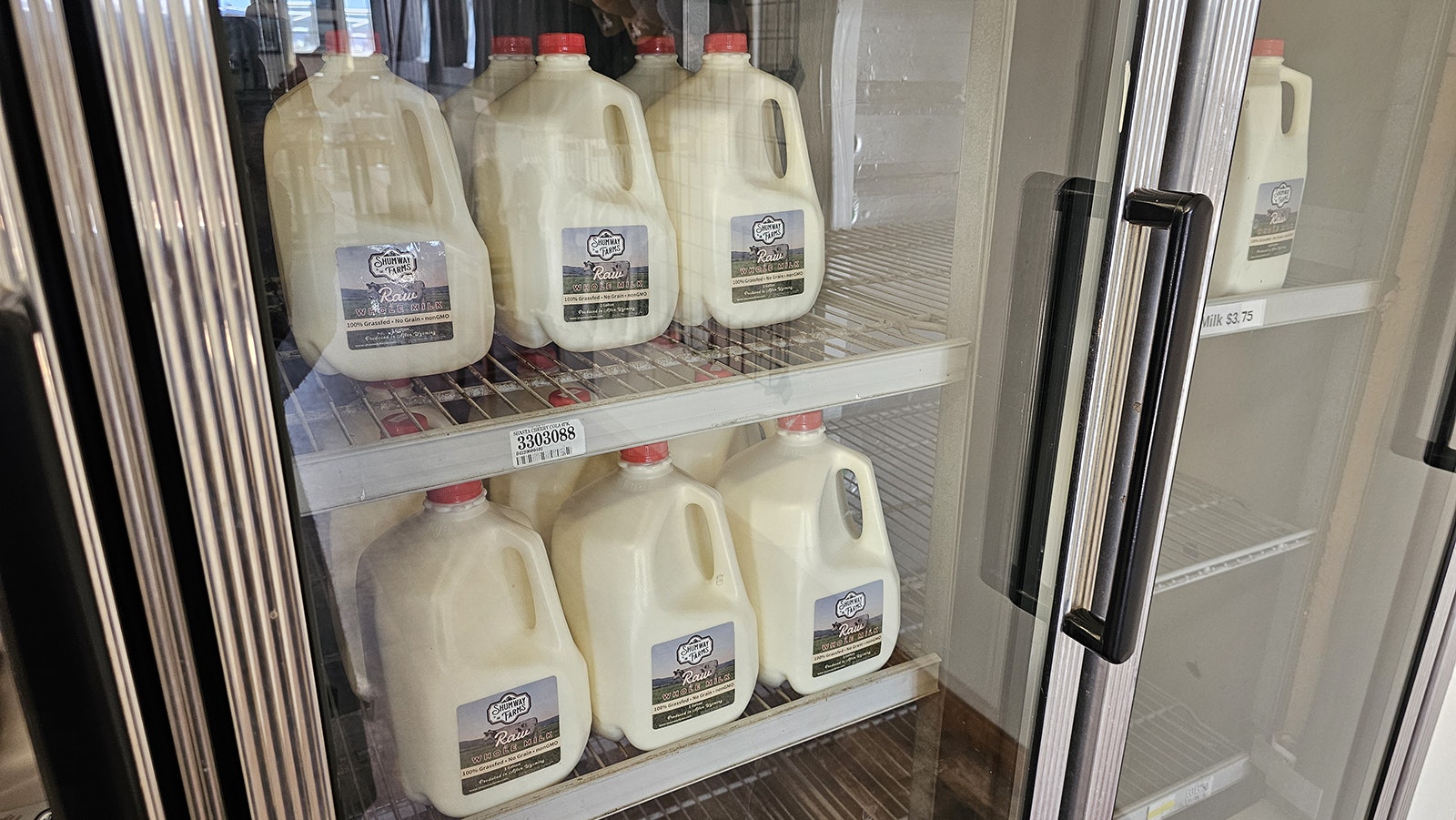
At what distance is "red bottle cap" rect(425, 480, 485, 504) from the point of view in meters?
0.92

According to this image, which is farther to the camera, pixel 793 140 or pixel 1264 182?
pixel 1264 182

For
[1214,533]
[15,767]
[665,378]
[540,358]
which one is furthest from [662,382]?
[1214,533]

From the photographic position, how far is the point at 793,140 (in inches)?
39.4

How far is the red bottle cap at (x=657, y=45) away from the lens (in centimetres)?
95

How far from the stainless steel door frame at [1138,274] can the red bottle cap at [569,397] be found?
19.6 inches

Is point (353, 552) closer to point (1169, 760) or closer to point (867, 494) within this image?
point (867, 494)

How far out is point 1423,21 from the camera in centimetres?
133

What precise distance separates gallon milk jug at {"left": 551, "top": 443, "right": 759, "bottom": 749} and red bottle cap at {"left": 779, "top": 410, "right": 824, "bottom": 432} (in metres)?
0.14

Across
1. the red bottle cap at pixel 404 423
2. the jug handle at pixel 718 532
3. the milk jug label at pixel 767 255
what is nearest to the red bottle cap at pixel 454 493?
the red bottle cap at pixel 404 423

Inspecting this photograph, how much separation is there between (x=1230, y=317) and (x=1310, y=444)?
1.71 feet

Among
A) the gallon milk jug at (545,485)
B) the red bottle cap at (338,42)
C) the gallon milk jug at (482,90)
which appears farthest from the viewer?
the gallon milk jug at (545,485)

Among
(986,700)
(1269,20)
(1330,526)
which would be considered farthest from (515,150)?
(1330,526)

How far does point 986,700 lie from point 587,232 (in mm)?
747

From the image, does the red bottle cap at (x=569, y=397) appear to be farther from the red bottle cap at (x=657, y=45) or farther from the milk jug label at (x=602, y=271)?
the red bottle cap at (x=657, y=45)
